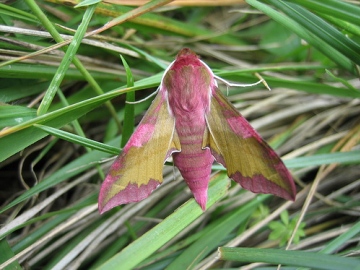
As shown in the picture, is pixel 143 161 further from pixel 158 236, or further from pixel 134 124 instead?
pixel 134 124

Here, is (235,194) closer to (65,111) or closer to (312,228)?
(312,228)

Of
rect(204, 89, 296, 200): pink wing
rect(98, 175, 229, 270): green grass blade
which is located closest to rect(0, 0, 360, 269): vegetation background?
rect(98, 175, 229, 270): green grass blade

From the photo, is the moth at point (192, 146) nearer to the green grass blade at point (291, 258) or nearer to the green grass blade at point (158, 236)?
the green grass blade at point (158, 236)

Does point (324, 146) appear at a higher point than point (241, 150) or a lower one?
lower

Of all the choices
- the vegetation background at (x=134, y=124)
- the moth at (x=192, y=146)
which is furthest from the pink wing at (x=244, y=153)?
the vegetation background at (x=134, y=124)

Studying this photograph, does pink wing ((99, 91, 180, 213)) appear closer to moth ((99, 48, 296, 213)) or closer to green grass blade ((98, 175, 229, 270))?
moth ((99, 48, 296, 213))

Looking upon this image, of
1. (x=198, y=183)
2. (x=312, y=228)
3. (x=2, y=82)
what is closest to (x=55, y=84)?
(x=2, y=82)
